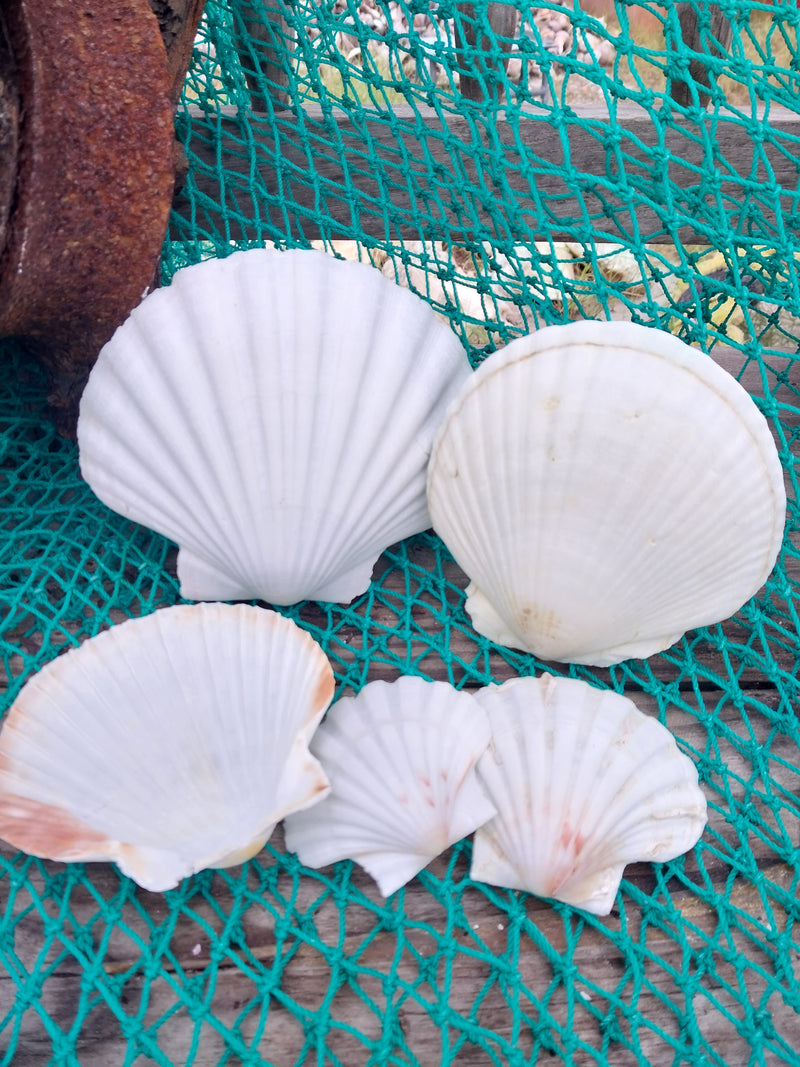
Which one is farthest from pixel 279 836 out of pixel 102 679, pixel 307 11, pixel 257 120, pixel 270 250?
pixel 307 11

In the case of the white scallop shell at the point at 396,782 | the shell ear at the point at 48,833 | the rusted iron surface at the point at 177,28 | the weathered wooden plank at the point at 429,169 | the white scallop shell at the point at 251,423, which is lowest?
the shell ear at the point at 48,833

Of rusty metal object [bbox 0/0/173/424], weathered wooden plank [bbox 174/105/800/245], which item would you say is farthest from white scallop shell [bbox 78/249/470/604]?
weathered wooden plank [bbox 174/105/800/245]

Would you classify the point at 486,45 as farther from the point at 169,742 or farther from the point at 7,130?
the point at 169,742

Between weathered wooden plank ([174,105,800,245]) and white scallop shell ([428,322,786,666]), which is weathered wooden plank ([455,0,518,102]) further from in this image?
white scallop shell ([428,322,786,666])

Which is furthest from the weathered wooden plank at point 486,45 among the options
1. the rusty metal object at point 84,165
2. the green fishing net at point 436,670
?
the rusty metal object at point 84,165

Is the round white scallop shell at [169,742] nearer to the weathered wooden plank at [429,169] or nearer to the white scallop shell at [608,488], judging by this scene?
the white scallop shell at [608,488]
